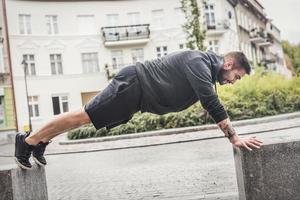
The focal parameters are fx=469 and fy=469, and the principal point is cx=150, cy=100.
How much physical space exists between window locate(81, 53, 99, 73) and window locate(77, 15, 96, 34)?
1.86m


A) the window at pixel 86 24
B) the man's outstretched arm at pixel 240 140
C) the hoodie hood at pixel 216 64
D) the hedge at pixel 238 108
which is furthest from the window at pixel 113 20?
the man's outstretched arm at pixel 240 140

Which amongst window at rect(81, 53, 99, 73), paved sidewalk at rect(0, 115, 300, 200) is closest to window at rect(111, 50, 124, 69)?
window at rect(81, 53, 99, 73)

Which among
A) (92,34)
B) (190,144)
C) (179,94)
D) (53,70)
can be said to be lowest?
(190,144)

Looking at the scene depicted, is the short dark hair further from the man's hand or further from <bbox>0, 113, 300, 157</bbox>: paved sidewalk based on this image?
<bbox>0, 113, 300, 157</bbox>: paved sidewalk

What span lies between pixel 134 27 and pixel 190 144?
26243 millimetres

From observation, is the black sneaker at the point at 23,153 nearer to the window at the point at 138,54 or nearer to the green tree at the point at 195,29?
the green tree at the point at 195,29

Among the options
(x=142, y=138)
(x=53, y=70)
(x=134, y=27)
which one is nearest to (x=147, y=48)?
(x=134, y=27)

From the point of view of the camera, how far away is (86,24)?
123 feet

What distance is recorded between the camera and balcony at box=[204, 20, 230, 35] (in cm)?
3806

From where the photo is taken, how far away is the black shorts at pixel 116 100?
412cm

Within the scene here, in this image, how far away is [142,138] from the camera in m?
15.4

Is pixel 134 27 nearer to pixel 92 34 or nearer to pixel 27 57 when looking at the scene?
pixel 92 34

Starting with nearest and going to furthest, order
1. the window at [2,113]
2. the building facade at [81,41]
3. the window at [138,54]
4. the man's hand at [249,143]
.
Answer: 1. the man's hand at [249,143]
2. the window at [2,113]
3. the building facade at [81,41]
4. the window at [138,54]

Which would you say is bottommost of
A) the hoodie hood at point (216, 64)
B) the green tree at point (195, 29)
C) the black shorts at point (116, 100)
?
the black shorts at point (116, 100)
